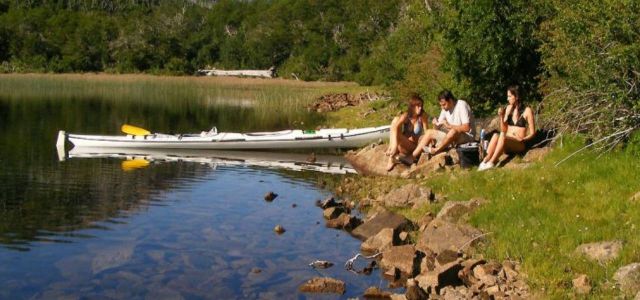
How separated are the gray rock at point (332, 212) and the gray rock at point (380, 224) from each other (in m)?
1.16

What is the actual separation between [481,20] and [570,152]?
25.3ft

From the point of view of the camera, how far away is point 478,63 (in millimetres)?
23016

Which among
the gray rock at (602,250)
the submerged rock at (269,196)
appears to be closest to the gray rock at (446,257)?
the gray rock at (602,250)

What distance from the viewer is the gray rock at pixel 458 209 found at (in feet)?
45.2

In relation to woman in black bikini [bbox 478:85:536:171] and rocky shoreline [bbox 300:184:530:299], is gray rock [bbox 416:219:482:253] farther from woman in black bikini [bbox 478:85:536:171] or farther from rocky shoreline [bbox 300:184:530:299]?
woman in black bikini [bbox 478:85:536:171]

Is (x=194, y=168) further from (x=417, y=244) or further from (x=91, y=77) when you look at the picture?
(x=91, y=77)

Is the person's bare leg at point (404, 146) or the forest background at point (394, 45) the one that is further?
the person's bare leg at point (404, 146)

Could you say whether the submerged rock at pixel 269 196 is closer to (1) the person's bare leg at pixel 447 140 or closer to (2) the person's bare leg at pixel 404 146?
(2) the person's bare leg at pixel 404 146

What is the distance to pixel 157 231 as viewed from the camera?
15.6m

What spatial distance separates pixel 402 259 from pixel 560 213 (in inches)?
104

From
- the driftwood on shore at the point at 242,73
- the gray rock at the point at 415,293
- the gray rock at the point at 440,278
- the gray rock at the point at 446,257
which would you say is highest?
the driftwood on shore at the point at 242,73

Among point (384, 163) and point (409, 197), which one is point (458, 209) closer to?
point (409, 197)

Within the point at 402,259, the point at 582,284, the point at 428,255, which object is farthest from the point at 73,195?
the point at 582,284

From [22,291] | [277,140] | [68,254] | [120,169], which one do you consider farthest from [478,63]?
[22,291]
